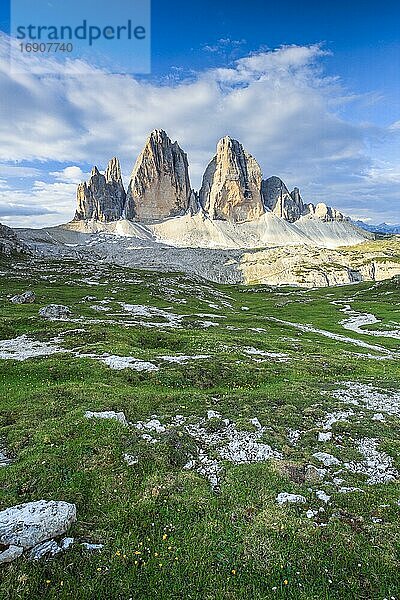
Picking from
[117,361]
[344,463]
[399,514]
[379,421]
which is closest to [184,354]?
[117,361]

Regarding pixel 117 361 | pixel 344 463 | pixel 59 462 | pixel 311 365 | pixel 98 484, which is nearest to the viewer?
pixel 98 484

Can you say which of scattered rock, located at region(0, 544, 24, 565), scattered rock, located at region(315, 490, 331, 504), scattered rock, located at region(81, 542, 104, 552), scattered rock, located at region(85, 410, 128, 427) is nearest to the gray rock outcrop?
scattered rock, located at region(0, 544, 24, 565)

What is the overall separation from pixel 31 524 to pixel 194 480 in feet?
23.5

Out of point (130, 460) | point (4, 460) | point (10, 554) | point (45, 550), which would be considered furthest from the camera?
point (130, 460)

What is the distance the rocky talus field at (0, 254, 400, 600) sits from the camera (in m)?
12.3

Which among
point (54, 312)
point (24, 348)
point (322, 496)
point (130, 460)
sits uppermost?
point (54, 312)

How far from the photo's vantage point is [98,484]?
16781 millimetres

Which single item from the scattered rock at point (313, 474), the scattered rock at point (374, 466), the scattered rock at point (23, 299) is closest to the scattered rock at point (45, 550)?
the scattered rock at point (313, 474)

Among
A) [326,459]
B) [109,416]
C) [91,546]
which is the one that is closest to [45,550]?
[91,546]

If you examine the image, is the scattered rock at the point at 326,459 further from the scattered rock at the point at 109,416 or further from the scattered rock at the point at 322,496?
the scattered rock at the point at 109,416

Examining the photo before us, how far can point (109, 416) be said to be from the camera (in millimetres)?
23078

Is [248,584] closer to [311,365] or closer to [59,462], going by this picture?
[59,462]

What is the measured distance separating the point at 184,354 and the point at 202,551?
31.1 m

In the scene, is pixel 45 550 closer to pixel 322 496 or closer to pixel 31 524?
pixel 31 524
